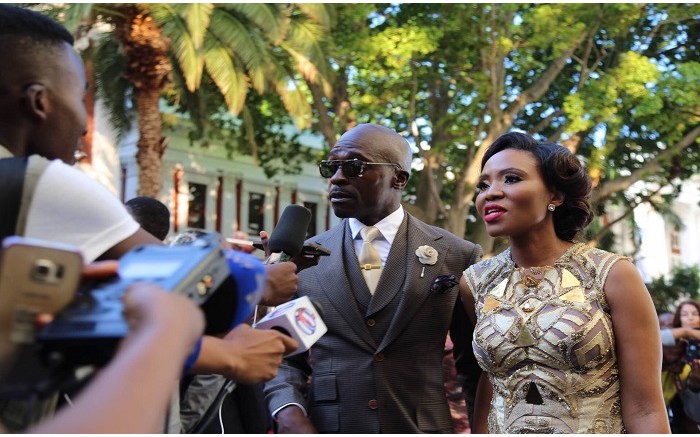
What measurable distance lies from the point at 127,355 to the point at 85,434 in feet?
0.43

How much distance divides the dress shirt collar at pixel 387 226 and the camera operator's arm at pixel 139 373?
2.99 metres

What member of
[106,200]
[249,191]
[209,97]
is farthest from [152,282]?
[249,191]

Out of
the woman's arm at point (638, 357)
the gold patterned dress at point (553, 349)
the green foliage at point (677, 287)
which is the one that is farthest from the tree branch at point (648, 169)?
the woman's arm at point (638, 357)

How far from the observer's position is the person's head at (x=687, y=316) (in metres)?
A: 10.4

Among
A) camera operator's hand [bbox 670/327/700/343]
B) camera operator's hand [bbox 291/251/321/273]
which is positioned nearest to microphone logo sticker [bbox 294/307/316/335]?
camera operator's hand [bbox 291/251/321/273]

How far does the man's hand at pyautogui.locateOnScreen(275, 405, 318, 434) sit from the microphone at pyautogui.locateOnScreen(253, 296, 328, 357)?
1.69m

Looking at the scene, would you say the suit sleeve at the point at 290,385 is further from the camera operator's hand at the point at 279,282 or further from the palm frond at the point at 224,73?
the palm frond at the point at 224,73

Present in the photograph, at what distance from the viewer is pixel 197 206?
31734 mm

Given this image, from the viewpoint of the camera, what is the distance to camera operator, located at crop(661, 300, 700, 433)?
932 centimetres

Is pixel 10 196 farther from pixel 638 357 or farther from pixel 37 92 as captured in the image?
pixel 638 357

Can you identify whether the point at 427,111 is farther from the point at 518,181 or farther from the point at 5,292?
the point at 5,292

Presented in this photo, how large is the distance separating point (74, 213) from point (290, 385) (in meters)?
2.53

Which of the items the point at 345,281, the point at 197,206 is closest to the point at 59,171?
the point at 345,281

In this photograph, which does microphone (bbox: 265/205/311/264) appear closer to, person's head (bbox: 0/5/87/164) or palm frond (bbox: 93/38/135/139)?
person's head (bbox: 0/5/87/164)
